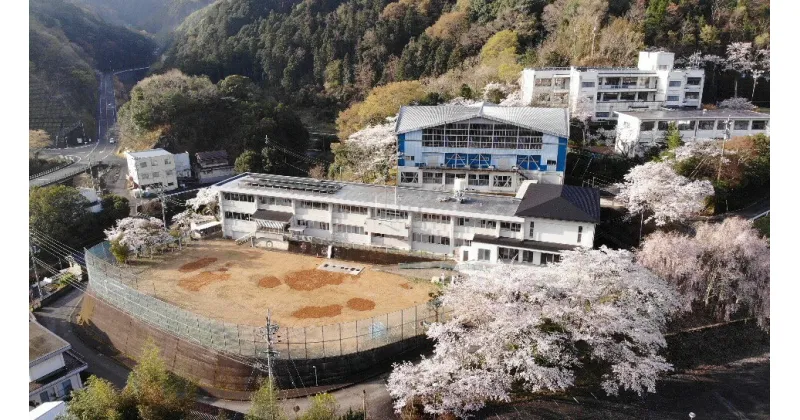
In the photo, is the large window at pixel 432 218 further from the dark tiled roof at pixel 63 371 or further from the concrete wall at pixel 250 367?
the dark tiled roof at pixel 63 371

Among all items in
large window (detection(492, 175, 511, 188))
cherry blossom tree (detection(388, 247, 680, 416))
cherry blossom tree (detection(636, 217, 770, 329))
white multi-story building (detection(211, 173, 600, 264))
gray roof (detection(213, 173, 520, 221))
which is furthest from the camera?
large window (detection(492, 175, 511, 188))

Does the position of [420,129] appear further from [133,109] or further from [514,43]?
[133,109]

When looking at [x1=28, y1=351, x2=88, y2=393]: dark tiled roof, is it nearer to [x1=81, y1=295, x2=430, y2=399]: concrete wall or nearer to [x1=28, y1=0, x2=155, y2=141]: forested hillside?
[x1=81, y1=295, x2=430, y2=399]: concrete wall

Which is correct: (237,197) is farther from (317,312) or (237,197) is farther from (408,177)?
(317,312)

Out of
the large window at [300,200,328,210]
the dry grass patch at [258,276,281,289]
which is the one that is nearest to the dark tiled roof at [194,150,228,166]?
the large window at [300,200,328,210]

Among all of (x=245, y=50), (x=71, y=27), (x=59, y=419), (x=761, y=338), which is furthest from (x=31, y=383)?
(x=71, y=27)

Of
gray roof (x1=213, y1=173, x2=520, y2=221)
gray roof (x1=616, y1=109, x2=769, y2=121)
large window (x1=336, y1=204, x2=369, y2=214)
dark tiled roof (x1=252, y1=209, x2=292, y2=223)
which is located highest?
gray roof (x1=616, y1=109, x2=769, y2=121)
